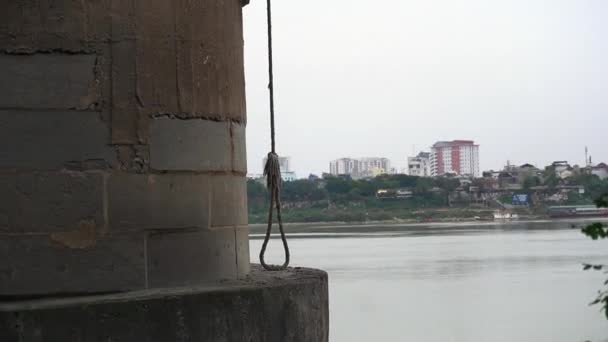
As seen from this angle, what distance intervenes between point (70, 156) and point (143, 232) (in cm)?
36

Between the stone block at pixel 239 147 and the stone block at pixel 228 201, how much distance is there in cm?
4

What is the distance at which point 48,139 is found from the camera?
3.56 metres


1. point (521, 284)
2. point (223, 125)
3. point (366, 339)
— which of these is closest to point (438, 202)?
point (521, 284)

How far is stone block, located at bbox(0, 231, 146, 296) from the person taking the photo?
3.53m

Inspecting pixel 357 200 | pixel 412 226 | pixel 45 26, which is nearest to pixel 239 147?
pixel 45 26

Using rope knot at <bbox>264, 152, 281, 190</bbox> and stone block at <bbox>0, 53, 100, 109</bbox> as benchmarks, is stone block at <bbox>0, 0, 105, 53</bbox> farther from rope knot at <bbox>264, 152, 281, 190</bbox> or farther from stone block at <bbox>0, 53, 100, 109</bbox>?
rope knot at <bbox>264, 152, 281, 190</bbox>

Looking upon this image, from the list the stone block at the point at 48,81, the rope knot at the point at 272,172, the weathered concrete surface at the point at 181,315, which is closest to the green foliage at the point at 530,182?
the rope knot at the point at 272,172

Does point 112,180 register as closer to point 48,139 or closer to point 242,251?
point 48,139

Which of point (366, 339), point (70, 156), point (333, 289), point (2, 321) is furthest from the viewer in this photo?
point (333, 289)

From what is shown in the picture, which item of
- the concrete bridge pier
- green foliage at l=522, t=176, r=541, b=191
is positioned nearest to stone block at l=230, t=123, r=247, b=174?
the concrete bridge pier

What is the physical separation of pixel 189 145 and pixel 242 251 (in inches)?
22.5

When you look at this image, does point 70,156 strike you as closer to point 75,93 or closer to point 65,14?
point 75,93

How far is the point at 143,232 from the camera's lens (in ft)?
12.1

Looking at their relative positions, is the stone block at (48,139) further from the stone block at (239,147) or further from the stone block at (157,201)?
the stone block at (239,147)
